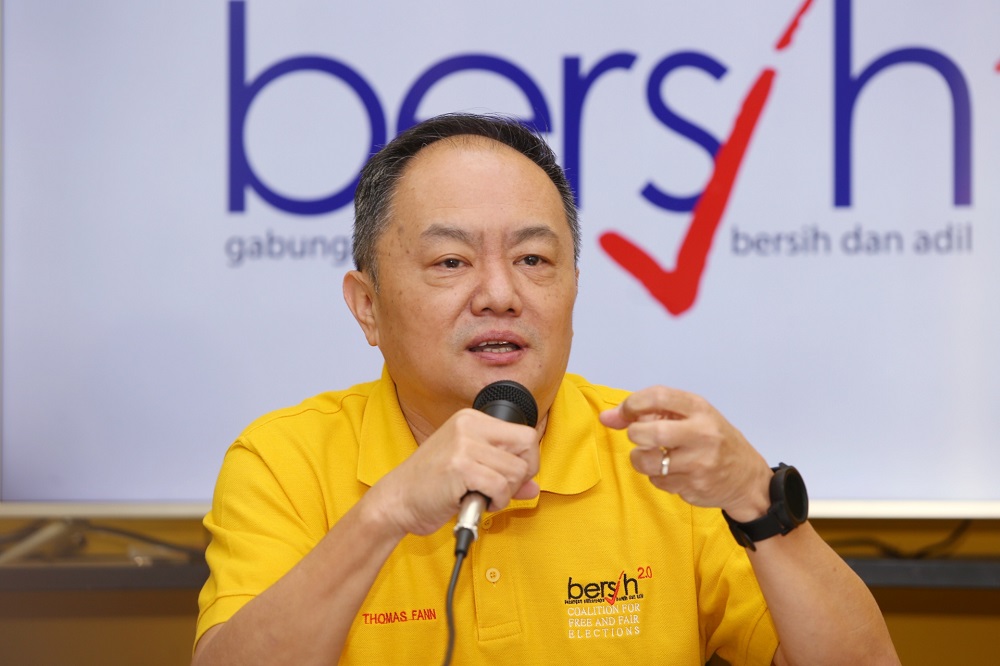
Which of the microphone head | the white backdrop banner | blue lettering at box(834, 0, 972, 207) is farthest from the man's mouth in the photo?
blue lettering at box(834, 0, 972, 207)

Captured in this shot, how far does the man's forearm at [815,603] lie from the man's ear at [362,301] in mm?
751

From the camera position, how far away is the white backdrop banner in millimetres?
2379

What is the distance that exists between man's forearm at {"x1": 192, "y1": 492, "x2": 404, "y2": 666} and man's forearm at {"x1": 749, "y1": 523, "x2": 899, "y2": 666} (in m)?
0.54

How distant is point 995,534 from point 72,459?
2.40 metres

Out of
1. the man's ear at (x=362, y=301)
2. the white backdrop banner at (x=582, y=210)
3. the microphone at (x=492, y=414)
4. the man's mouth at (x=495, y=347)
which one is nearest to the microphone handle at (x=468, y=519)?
the microphone at (x=492, y=414)

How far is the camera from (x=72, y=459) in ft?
8.10

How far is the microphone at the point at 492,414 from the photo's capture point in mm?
1080

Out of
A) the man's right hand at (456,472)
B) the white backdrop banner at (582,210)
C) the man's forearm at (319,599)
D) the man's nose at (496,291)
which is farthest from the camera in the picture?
the white backdrop banner at (582,210)

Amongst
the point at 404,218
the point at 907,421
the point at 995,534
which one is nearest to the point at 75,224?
the point at 404,218

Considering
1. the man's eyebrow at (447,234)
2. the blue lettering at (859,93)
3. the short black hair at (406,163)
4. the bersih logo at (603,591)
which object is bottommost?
the bersih logo at (603,591)

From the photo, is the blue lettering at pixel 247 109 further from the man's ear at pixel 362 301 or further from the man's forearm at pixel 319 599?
the man's forearm at pixel 319 599

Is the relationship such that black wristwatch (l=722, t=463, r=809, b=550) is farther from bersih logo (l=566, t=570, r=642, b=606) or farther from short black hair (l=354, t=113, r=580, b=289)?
short black hair (l=354, t=113, r=580, b=289)

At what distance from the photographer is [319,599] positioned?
49.8 inches

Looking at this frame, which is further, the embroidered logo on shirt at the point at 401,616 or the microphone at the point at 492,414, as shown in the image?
the embroidered logo on shirt at the point at 401,616
